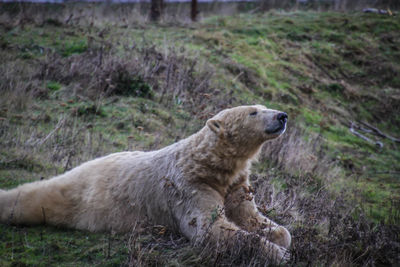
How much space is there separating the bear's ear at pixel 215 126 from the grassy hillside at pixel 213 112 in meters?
1.02

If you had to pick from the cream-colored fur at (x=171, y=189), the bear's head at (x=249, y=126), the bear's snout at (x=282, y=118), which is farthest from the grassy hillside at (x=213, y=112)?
the bear's snout at (x=282, y=118)

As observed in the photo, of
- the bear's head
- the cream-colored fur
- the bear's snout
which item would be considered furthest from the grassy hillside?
the bear's snout

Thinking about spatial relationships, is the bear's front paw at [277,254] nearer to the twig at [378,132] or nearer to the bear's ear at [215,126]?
the bear's ear at [215,126]

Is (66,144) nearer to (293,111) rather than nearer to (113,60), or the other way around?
(113,60)

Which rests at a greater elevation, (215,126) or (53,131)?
(215,126)

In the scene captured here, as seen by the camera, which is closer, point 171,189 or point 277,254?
point 277,254

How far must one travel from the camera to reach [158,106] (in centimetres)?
799

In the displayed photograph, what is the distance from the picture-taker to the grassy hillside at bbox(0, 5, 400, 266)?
369 cm

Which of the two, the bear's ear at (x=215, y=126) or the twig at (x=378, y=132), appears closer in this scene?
the bear's ear at (x=215, y=126)

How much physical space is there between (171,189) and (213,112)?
3681 millimetres

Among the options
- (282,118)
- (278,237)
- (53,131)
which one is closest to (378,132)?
(282,118)

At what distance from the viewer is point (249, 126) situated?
3.96m

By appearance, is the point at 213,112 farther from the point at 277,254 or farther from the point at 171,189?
the point at 277,254

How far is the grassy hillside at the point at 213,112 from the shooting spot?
369 centimetres
